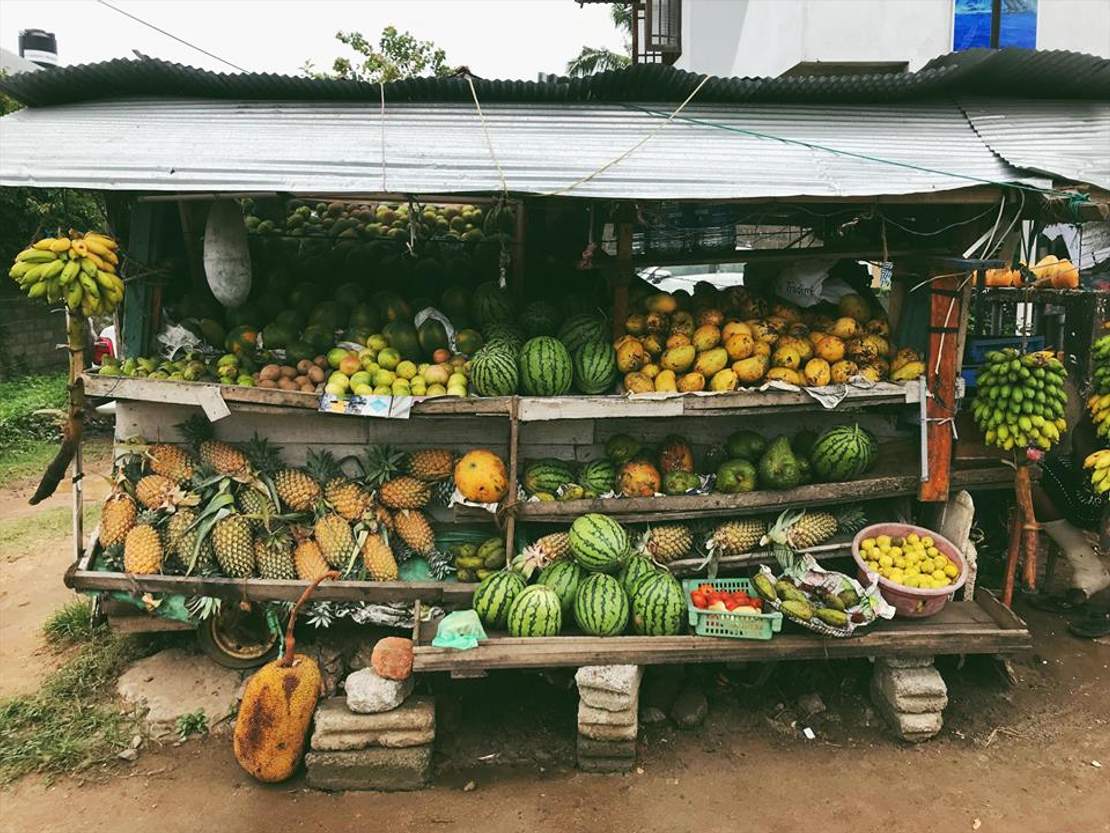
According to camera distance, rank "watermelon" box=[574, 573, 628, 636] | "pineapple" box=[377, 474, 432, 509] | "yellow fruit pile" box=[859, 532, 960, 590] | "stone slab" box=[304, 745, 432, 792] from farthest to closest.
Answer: "pineapple" box=[377, 474, 432, 509], "yellow fruit pile" box=[859, 532, 960, 590], "watermelon" box=[574, 573, 628, 636], "stone slab" box=[304, 745, 432, 792]

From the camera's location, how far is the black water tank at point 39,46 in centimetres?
1222

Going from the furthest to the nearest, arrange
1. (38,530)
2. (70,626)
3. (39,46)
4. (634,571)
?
(39,46) → (38,530) → (70,626) → (634,571)

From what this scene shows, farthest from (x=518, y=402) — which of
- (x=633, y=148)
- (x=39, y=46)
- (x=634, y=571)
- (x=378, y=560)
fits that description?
(x=39, y=46)

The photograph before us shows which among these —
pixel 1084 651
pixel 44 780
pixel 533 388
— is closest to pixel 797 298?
pixel 533 388

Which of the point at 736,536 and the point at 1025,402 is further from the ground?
the point at 1025,402

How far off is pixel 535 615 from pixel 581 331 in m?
1.74

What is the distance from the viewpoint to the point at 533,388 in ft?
14.7

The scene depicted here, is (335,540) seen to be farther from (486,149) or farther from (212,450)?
(486,149)

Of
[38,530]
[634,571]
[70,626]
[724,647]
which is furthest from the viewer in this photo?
[38,530]

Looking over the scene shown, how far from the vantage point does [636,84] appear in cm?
413

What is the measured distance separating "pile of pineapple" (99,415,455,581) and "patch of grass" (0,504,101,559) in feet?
9.60

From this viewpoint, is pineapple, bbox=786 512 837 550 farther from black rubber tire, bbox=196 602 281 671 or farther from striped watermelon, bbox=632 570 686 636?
black rubber tire, bbox=196 602 281 671

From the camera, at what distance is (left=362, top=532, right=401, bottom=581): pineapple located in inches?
177

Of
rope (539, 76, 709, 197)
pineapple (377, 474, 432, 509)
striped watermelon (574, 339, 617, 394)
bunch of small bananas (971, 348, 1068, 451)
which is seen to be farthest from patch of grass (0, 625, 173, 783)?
bunch of small bananas (971, 348, 1068, 451)
